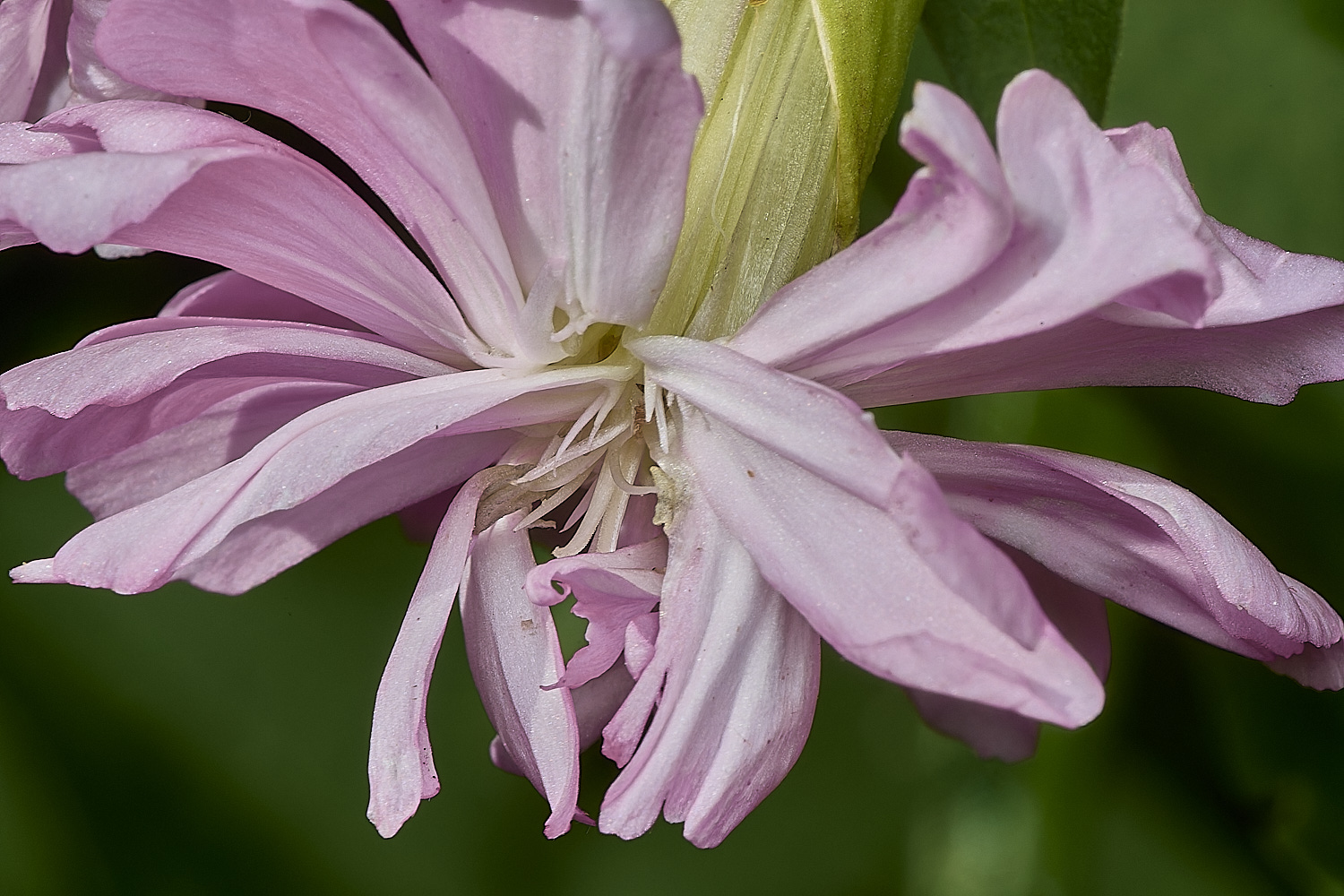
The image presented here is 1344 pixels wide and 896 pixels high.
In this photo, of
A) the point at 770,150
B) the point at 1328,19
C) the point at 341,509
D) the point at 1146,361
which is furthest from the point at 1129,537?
the point at 1328,19

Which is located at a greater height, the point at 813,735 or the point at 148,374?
the point at 148,374

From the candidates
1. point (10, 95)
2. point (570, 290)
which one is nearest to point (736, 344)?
point (570, 290)

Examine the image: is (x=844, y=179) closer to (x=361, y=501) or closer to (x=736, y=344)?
(x=736, y=344)

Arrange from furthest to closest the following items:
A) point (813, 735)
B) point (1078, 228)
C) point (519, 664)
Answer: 1. point (813, 735)
2. point (519, 664)
3. point (1078, 228)

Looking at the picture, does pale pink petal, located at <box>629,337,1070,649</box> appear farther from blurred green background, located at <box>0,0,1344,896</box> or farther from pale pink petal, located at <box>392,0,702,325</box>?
blurred green background, located at <box>0,0,1344,896</box>

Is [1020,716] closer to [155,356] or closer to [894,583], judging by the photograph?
[894,583]

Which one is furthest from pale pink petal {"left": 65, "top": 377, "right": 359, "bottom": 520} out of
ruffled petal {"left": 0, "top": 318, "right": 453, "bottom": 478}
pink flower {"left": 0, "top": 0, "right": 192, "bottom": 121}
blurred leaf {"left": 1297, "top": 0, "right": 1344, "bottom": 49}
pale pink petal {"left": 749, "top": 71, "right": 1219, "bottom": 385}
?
blurred leaf {"left": 1297, "top": 0, "right": 1344, "bottom": 49}
